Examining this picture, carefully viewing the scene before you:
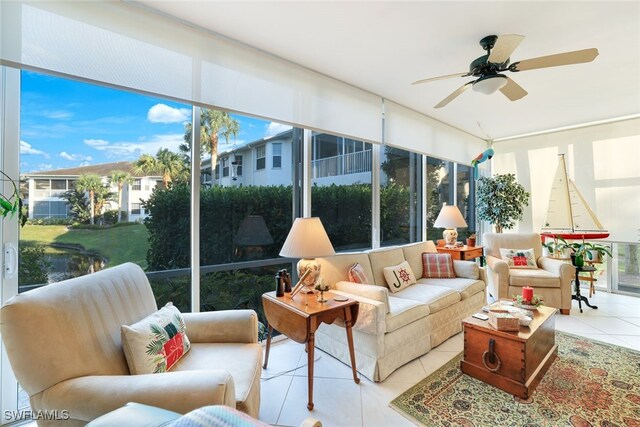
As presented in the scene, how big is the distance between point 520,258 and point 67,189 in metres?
5.00

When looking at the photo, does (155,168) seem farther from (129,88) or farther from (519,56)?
(519,56)

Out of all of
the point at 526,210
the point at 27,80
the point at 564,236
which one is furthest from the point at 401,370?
the point at 526,210

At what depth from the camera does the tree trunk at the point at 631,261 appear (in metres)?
4.47

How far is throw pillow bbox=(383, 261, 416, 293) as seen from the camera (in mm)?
3061

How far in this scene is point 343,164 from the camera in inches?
144

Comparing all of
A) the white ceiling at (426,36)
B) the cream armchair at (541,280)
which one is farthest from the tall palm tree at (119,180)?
the cream armchair at (541,280)

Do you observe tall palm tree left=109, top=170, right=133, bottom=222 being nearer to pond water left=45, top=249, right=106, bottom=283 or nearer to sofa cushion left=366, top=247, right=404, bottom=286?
pond water left=45, top=249, right=106, bottom=283

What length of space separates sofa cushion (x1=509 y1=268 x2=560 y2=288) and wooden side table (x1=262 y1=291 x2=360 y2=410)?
269cm

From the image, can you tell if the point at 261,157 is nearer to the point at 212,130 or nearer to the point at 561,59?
the point at 212,130

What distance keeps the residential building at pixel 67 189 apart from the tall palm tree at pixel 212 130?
1.40ft

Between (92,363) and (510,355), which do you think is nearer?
(92,363)

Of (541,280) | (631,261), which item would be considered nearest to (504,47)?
(541,280)

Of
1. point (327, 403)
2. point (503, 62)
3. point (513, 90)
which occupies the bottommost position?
point (327, 403)

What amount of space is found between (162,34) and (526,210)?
20.2 ft
